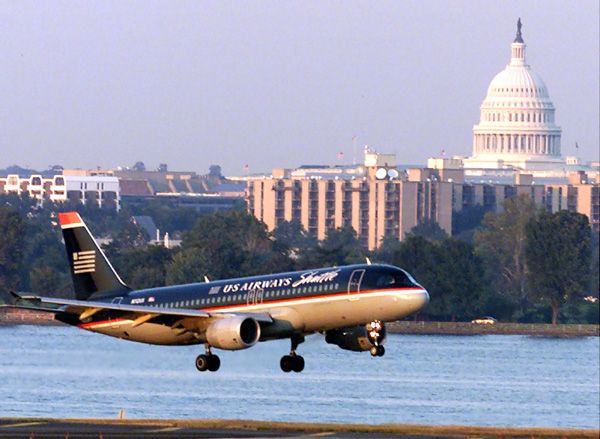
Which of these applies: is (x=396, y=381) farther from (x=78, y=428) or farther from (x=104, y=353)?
(x=78, y=428)

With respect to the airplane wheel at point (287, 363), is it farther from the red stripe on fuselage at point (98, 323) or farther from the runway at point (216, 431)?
the red stripe on fuselage at point (98, 323)

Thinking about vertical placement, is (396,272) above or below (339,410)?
above

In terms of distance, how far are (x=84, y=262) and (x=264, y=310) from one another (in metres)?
→ 14.6

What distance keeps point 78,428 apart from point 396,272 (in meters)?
16.2

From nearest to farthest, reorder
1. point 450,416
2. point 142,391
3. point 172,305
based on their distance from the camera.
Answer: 1. point 172,305
2. point 450,416
3. point 142,391

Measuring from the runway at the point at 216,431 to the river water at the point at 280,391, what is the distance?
9008 millimetres

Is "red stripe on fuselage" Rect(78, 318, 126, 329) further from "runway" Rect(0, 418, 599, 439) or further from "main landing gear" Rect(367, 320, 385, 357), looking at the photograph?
"main landing gear" Rect(367, 320, 385, 357)

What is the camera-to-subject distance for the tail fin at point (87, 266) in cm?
11706

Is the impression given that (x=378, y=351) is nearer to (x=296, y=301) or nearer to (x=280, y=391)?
(x=296, y=301)

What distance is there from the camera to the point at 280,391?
166m

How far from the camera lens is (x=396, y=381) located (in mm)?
179250

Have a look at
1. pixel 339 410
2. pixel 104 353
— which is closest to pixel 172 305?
pixel 104 353

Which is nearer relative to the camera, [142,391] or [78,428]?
[78,428]

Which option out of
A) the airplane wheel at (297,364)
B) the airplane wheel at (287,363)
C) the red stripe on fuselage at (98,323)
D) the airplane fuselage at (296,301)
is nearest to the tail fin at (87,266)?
the red stripe on fuselage at (98,323)
